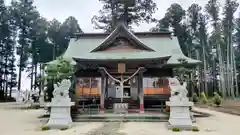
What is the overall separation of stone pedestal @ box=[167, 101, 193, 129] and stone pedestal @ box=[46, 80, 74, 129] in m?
4.02

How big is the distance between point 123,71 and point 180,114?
13.9ft

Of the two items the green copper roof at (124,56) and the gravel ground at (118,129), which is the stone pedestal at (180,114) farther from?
the green copper roof at (124,56)

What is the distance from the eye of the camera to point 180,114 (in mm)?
8594

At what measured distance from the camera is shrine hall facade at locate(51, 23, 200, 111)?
39.1ft

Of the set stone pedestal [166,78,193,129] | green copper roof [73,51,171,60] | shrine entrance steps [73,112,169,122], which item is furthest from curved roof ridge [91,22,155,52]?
stone pedestal [166,78,193,129]

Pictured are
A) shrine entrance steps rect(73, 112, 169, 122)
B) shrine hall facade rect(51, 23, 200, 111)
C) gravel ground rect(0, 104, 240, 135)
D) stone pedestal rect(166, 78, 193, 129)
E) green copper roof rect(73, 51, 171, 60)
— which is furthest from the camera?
shrine hall facade rect(51, 23, 200, 111)

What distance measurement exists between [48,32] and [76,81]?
24114 mm

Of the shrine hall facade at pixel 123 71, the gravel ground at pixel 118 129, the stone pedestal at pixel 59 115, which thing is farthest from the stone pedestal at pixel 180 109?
the stone pedestal at pixel 59 115

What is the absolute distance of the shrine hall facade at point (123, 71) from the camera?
11930 millimetres

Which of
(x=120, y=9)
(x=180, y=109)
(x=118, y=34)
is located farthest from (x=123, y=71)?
(x=120, y=9)

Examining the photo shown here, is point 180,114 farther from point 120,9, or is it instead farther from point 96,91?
point 120,9

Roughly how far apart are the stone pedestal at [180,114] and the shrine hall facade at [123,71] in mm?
3308

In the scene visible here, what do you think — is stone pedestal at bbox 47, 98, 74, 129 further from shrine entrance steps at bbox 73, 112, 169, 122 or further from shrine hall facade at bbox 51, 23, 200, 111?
shrine hall facade at bbox 51, 23, 200, 111

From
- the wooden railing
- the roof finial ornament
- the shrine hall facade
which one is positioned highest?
the roof finial ornament
